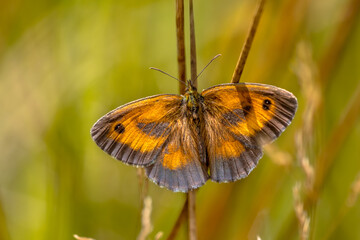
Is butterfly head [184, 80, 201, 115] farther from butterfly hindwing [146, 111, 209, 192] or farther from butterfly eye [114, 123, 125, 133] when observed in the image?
butterfly eye [114, 123, 125, 133]

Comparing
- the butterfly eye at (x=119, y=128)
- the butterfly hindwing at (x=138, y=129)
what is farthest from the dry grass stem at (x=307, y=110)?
the butterfly eye at (x=119, y=128)

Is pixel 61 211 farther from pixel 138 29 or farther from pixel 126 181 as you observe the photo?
pixel 138 29

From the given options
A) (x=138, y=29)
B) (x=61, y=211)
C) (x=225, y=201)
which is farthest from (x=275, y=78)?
(x=61, y=211)

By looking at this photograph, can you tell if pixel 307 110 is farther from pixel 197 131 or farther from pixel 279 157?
pixel 197 131

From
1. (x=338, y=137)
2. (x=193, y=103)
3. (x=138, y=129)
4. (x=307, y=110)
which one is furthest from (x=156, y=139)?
(x=338, y=137)

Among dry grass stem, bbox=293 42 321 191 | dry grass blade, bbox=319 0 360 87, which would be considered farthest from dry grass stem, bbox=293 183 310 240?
dry grass blade, bbox=319 0 360 87
